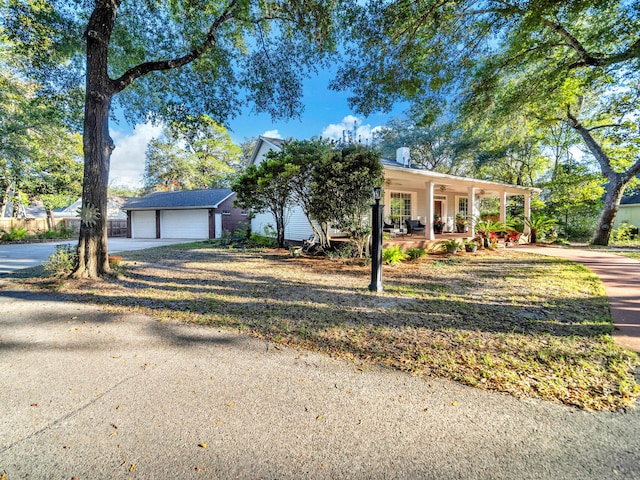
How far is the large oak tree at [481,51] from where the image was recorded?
627cm

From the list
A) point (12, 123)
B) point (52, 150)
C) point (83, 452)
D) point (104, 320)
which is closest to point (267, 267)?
point (104, 320)

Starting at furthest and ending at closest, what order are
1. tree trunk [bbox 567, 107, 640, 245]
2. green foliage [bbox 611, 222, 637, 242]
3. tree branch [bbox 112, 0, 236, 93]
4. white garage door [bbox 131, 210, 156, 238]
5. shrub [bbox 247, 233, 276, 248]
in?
white garage door [bbox 131, 210, 156, 238] → green foliage [bbox 611, 222, 637, 242] → tree trunk [bbox 567, 107, 640, 245] → shrub [bbox 247, 233, 276, 248] → tree branch [bbox 112, 0, 236, 93]

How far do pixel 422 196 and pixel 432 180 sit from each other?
4.34 metres

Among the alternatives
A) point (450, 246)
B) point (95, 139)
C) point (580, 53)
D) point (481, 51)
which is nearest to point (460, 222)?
point (450, 246)

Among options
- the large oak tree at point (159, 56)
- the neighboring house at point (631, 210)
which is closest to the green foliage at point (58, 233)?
the large oak tree at point (159, 56)

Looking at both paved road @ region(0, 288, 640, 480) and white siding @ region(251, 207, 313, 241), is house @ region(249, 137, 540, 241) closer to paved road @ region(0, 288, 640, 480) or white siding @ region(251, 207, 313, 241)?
white siding @ region(251, 207, 313, 241)

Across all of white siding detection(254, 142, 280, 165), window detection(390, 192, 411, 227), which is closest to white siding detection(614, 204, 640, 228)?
window detection(390, 192, 411, 227)

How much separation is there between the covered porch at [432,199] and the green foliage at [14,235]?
2093 cm

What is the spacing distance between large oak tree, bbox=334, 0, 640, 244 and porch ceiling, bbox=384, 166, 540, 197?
76.7 inches

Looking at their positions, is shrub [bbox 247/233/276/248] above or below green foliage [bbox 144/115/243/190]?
below

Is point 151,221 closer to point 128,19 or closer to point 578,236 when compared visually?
point 128,19

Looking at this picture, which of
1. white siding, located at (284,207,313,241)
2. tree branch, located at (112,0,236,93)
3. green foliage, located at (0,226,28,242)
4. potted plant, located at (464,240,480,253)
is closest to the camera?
tree branch, located at (112,0,236,93)

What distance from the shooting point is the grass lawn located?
8.64 feet

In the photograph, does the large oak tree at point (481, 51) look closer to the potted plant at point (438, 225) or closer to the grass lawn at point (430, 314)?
the grass lawn at point (430, 314)
